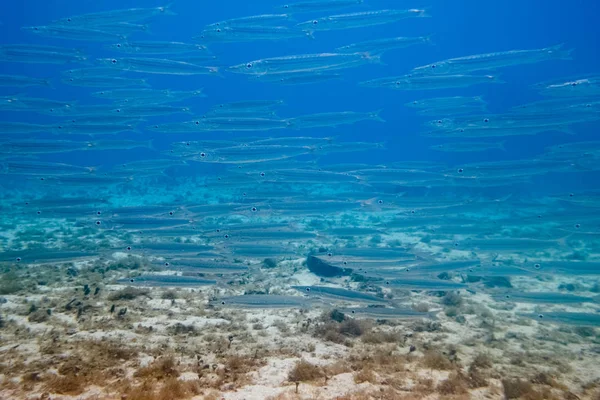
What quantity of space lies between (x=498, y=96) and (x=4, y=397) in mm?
56530

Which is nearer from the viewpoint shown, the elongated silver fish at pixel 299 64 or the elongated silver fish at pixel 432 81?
the elongated silver fish at pixel 299 64

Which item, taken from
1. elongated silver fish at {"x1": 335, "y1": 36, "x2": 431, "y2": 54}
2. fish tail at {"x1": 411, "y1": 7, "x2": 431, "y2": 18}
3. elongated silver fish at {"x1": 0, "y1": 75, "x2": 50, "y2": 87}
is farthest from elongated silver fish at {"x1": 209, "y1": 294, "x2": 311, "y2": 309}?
elongated silver fish at {"x1": 0, "y1": 75, "x2": 50, "y2": 87}

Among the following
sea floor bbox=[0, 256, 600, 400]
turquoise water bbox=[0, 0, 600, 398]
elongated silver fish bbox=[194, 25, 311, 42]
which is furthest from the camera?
elongated silver fish bbox=[194, 25, 311, 42]

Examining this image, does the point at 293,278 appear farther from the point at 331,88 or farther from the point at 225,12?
the point at 331,88

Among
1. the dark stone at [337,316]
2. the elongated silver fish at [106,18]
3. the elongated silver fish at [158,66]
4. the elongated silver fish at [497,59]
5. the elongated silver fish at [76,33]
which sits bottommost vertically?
the dark stone at [337,316]

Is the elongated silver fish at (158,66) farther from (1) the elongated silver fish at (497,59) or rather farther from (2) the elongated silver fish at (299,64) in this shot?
(1) the elongated silver fish at (497,59)

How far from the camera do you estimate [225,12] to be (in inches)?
2938

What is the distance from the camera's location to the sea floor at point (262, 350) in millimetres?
4227

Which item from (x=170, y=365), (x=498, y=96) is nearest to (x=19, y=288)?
(x=170, y=365)

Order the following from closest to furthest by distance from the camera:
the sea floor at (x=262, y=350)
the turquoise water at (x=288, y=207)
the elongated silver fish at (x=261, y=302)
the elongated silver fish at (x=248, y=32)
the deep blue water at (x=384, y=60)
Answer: the sea floor at (x=262, y=350), the elongated silver fish at (x=261, y=302), the turquoise water at (x=288, y=207), the elongated silver fish at (x=248, y=32), the deep blue water at (x=384, y=60)

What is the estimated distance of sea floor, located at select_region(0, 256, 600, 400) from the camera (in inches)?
166

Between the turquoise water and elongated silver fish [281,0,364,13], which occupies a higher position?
elongated silver fish [281,0,364,13]

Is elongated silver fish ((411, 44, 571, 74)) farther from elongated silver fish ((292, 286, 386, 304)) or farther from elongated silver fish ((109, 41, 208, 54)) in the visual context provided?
elongated silver fish ((292, 286, 386, 304))

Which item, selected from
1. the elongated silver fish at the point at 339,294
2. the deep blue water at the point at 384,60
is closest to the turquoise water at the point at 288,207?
the elongated silver fish at the point at 339,294
